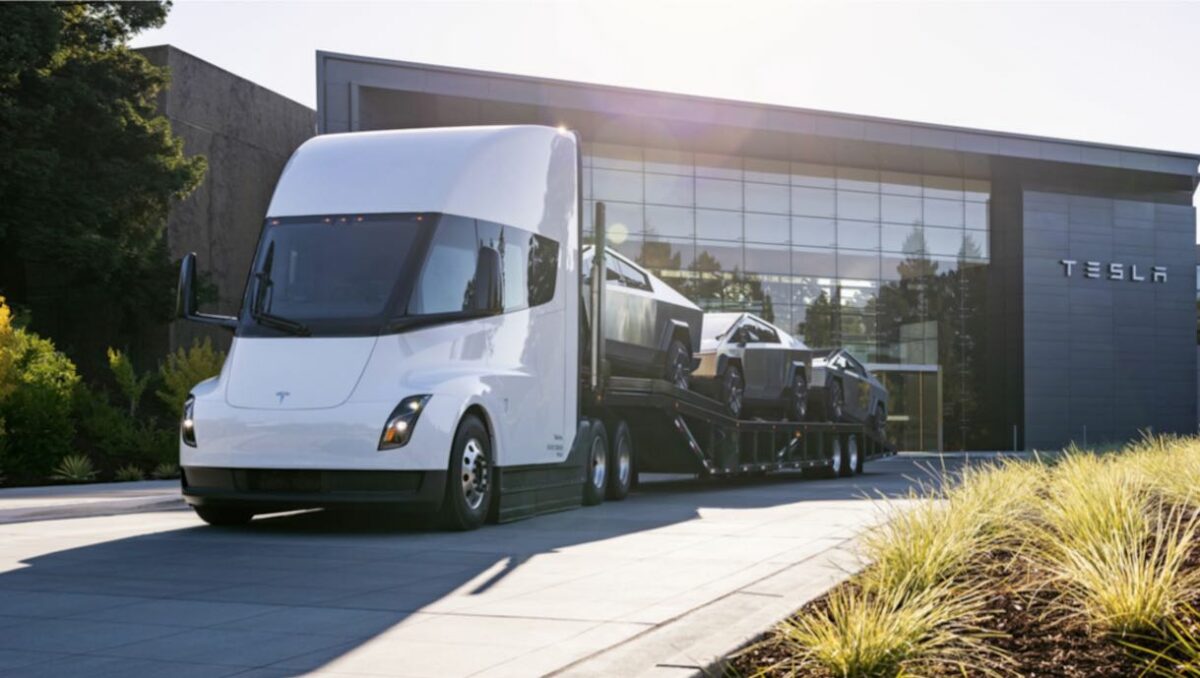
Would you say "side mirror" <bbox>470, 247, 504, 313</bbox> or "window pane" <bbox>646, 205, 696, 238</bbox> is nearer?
"side mirror" <bbox>470, 247, 504, 313</bbox>

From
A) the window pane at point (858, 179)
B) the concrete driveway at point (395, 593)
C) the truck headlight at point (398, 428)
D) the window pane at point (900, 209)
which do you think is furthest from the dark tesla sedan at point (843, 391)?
the window pane at point (900, 209)

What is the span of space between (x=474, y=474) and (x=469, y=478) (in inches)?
5.2

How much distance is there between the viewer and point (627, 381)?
16375 millimetres

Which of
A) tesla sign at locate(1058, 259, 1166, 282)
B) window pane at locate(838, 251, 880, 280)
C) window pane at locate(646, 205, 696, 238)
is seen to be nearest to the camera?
window pane at locate(646, 205, 696, 238)

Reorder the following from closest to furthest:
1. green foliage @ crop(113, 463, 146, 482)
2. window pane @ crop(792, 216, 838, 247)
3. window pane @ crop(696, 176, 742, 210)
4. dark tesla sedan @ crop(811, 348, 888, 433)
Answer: green foliage @ crop(113, 463, 146, 482), dark tesla sedan @ crop(811, 348, 888, 433), window pane @ crop(696, 176, 742, 210), window pane @ crop(792, 216, 838, 247)

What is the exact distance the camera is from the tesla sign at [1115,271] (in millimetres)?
51594

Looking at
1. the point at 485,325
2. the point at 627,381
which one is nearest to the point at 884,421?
the point at 627,381

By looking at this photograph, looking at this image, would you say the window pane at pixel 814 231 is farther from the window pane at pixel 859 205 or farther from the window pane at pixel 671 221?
the window pane at pixel 671 221

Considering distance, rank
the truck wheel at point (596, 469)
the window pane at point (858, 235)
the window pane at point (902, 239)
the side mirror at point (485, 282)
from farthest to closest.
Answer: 1. the window pane at point (902, 239)
2. the window pane at point (858, 235)
3. the truck wheel at point (596, 469)
4. the side mirror at point (485, 282)

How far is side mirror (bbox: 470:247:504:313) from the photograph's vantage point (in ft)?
41.1

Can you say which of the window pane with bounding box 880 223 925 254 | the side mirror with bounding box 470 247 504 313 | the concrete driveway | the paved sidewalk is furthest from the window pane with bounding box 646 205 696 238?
the side mirror with bounding box 470 247 504 313

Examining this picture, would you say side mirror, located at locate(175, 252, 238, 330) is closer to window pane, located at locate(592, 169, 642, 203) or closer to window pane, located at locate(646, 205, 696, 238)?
window pane, located at locate(592, 169, 642, 203)

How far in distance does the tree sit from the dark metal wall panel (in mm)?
31272

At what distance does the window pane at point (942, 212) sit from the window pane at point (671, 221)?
978 cm
